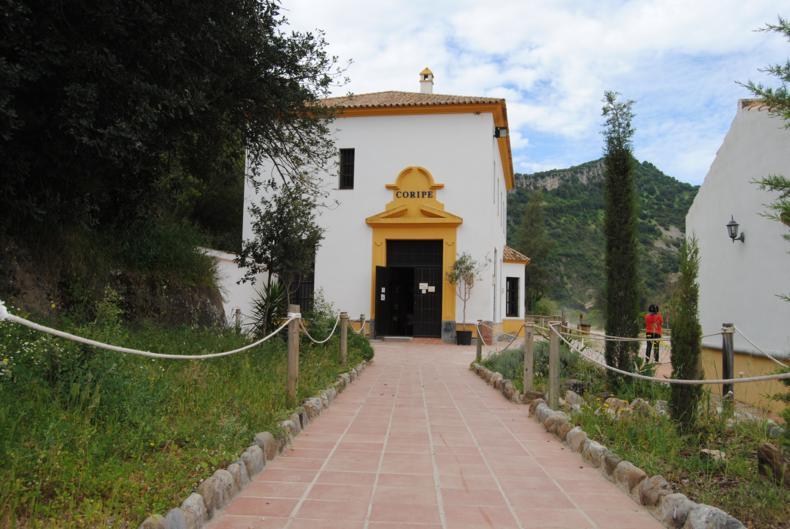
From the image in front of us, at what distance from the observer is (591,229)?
5094 cm

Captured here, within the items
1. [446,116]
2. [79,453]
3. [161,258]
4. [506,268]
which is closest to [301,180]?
[161,258]

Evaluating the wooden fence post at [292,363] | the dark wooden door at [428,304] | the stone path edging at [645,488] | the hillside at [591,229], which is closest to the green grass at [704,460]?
the stone path edging at [645,488]

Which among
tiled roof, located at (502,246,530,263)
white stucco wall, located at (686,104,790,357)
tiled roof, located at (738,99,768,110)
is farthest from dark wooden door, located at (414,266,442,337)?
tiled roof, located at (738,99,768,110)

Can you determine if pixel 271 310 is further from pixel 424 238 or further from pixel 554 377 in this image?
pixel 424 238

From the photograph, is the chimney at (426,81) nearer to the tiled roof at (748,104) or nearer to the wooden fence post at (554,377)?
the tiled roof at (748,104)

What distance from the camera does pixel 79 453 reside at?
3.25 metres

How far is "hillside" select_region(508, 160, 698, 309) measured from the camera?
41781mm

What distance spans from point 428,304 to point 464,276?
1556 millimetres

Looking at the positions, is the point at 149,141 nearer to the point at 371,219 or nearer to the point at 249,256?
the point at 249,256

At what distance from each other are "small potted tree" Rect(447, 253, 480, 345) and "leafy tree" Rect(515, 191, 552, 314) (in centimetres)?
2197

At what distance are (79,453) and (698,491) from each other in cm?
367

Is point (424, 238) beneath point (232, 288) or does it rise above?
above

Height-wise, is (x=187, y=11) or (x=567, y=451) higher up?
(x=187, y=11)

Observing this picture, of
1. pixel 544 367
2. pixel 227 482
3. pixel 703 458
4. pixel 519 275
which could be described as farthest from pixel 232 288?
pixel 519 275
